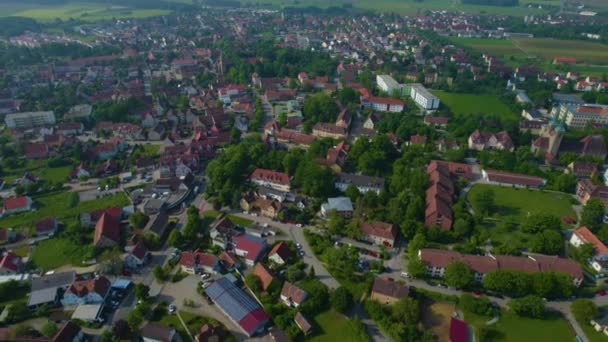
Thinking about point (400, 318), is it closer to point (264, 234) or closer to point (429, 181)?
point (264, 234)

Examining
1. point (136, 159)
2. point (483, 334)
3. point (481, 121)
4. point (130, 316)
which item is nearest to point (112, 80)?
point (136, 159)

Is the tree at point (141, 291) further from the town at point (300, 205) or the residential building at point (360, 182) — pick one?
the residential building at point (360, 182)

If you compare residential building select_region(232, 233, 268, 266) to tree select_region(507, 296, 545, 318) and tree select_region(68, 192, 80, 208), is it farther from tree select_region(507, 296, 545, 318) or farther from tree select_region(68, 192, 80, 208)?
tree select_region(507, 296, 545, 318)

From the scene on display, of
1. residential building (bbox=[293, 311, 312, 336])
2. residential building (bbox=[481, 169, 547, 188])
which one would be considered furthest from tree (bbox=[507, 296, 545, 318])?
residential building (bbox=[481, 169, 547, 188])

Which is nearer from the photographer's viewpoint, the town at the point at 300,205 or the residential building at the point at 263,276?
the town at the point at 300,205

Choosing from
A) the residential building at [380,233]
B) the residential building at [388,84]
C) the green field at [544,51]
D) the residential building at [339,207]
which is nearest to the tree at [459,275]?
the residential building at [380,233]

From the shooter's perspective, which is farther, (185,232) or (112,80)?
(112,80)

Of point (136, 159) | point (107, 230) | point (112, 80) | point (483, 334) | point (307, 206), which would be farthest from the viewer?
point (112, 80)
